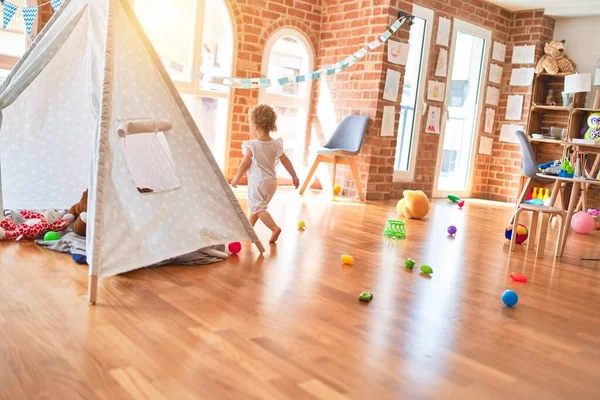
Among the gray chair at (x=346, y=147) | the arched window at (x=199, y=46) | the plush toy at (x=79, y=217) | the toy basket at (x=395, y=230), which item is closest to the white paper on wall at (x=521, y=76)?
the gray chair at (x=346, y=147)

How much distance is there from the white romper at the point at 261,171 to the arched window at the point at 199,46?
2303 millimetres

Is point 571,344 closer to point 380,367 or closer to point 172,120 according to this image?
point 380,367

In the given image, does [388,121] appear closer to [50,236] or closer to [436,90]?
[436,90]

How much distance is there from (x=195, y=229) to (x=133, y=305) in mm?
685

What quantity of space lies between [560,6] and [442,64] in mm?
1565

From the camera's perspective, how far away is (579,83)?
6.98 m

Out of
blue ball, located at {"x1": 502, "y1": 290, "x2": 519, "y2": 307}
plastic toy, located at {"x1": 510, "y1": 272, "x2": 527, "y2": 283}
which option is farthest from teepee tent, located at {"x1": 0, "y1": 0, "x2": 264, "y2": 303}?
plastic toy, located at {"x1": 510, "y1": 272, "x2": 527, "y2": 283}

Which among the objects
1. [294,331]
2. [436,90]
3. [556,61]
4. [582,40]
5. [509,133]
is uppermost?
[582,40]

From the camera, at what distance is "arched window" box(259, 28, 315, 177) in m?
6.51

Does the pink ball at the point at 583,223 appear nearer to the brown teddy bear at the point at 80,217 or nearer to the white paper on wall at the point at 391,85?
the white paper on wall at the point at 391,85

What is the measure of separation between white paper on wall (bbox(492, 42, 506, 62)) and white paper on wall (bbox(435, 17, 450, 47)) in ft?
3.23

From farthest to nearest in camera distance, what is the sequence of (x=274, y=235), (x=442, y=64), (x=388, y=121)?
(x=442, y=64), (x=388, y=121), (x=274, y=235)

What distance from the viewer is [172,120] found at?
276 cm

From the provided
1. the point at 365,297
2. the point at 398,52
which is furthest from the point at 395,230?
the point at 398,52
